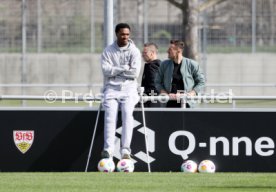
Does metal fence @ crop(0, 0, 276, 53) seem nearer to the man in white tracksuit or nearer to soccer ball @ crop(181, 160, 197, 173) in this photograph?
the man in white tracksuit

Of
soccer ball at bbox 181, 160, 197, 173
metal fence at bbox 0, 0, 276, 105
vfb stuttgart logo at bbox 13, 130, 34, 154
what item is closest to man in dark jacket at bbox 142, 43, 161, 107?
soccer ball at bbox 181, 160, 197, 173

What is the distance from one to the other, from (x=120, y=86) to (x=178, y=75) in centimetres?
115

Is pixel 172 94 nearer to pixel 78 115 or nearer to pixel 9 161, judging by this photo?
pixel 78 115

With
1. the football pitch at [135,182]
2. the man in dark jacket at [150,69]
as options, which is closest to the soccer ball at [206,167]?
the football pitch at [135,182]

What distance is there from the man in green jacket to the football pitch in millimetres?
1734

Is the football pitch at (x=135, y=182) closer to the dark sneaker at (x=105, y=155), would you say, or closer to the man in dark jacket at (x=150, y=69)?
the dark sneaker at (x=105, y=155)

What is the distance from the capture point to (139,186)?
42.9 ft

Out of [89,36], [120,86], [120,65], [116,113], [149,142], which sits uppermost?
[89,36]

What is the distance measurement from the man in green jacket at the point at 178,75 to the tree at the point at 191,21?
43.9 ft

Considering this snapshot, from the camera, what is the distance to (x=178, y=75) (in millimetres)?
16422

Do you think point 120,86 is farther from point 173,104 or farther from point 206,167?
point 206,167

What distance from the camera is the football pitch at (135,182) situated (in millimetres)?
12852

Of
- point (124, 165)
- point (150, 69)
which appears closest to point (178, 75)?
point (150, 69)

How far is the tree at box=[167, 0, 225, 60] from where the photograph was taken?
30000 mm
